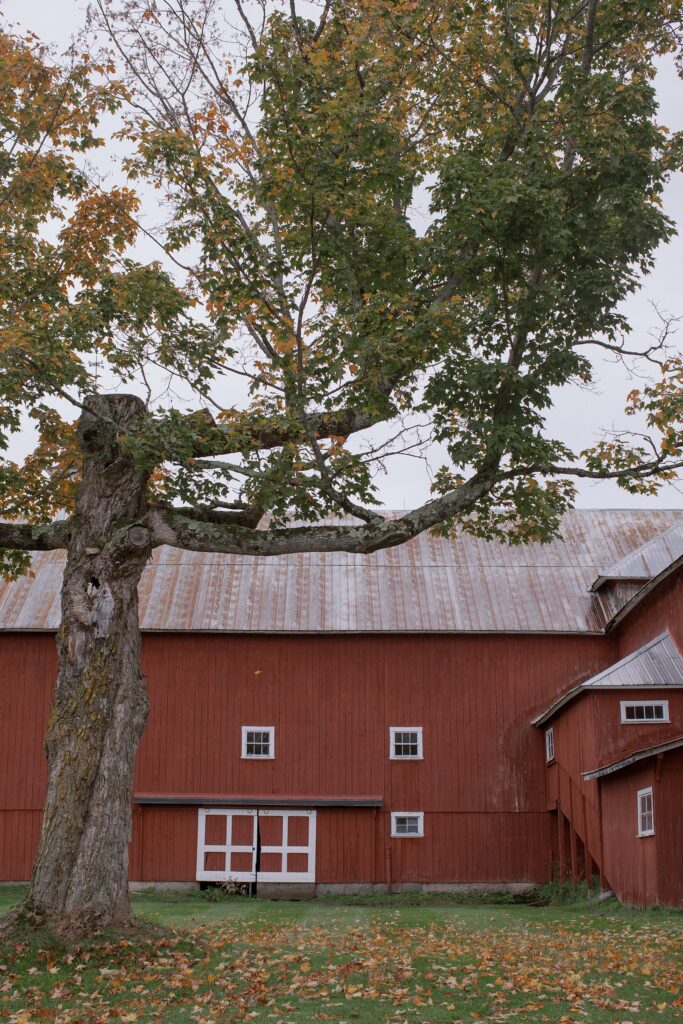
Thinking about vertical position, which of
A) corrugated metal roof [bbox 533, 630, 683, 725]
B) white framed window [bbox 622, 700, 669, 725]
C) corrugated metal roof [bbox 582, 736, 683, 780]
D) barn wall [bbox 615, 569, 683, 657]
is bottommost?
corrugated metal roof [bbox 582, 736, 683, 780]

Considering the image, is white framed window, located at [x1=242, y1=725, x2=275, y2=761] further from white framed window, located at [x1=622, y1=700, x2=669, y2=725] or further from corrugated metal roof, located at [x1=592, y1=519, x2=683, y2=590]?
corrugated metal roof, located at [x1=592, y1=519, x2=683, y2=590]

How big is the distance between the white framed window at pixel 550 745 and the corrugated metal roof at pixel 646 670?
172cm

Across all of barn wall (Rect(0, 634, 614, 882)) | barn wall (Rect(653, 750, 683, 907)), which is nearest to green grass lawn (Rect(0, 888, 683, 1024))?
barn wall (Rect(653, 750, 683, 907))

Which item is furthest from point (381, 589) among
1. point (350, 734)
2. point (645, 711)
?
point (645, 711)

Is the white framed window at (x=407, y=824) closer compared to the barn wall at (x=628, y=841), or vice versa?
the barn wall at (x=628, y=841)

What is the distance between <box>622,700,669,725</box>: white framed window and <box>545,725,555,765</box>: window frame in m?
3.02

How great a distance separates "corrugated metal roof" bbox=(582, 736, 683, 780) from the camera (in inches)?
704

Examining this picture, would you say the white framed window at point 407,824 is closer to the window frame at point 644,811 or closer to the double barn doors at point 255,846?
the double barn doors at point 255,846

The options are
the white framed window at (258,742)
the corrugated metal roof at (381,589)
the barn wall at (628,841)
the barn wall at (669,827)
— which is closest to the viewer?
the barn wall at (669,827)

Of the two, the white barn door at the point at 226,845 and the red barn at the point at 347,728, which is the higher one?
the red barn at the point at 347,728

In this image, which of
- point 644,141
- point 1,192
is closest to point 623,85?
point 644,141

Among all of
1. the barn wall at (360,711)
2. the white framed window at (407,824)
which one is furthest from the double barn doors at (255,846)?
the white framed window at (407,824)

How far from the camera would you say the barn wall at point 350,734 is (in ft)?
84.3

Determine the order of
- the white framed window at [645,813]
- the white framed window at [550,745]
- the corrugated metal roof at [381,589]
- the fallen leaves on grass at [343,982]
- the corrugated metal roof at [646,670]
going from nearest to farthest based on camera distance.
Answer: the fallen leaves on grass at [343,982] < the white framed window at [645,813] < the corrugated metal roof at [646,670] < the white framed window at [550,745] < the corrugated metal roof at [381,589]
